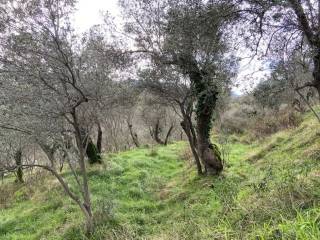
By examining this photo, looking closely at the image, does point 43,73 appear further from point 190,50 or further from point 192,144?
point 192,144

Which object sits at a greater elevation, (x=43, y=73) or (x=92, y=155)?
(x=43, y=73)

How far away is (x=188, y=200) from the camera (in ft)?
45.9

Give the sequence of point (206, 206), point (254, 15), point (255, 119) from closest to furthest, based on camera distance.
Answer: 1. point (254, 15)
2. point (206, 206)
3. point (255, 119)

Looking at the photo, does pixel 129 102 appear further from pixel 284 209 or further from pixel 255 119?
pixel 255 119

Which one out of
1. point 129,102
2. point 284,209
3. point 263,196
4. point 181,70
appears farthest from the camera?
point 129,102

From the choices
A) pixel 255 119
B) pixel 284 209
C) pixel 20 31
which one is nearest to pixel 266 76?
pixel 284 209

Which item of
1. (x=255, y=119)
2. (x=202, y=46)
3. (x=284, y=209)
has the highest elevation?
(x=202, y=46)

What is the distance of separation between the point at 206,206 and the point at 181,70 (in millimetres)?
6294

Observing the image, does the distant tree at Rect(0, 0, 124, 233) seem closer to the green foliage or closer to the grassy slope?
the grassy slope

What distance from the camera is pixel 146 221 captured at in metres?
13.2

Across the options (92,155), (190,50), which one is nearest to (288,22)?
(190,50)

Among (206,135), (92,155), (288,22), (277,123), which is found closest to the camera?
(288,22)

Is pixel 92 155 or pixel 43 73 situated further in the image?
pixel 92 155

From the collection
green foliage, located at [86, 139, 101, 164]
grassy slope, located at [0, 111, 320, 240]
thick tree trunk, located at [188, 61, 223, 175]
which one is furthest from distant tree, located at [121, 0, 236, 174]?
green foliage, located at [86, 139, 101, 164]
